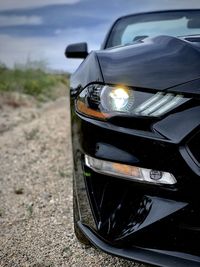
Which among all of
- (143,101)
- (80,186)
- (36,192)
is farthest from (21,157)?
(143,101)

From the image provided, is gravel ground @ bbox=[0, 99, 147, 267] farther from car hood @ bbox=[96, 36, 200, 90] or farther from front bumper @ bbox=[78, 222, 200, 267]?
car hood @ bbox=[96, 36, 200, 90]

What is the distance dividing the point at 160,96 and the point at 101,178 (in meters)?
0.42

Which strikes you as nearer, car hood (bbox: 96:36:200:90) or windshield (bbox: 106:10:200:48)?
car hood (bbox: 96:36:200:90)

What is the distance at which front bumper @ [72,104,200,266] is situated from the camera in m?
1.52

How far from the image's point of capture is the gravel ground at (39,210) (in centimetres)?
230

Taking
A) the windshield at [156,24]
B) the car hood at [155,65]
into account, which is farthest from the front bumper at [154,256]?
the windshield at [156,24]

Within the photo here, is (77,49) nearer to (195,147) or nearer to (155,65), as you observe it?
(155,65)

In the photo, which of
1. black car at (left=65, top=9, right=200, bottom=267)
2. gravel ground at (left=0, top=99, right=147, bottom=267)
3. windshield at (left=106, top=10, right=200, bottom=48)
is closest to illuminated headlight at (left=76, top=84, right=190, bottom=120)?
black car at (left=65, top=9, right=200, bottom=267)

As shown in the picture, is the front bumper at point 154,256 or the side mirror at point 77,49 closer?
the front bumper at point 154,256

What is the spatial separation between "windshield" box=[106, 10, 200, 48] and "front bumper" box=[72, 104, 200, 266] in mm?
1779

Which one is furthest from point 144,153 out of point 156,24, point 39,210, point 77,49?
point 156,24

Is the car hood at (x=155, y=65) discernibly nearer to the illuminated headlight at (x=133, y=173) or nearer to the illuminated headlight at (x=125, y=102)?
the illuminated headlight at (x=125, y=102)

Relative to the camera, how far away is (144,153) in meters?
1.57

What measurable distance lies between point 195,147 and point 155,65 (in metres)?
0.40
